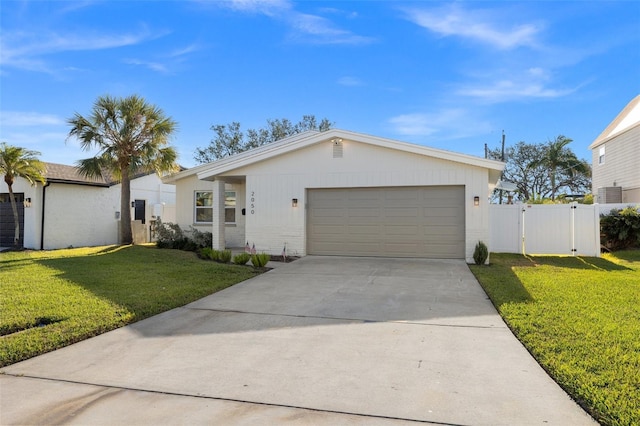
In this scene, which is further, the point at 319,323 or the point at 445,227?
the point at 445,227

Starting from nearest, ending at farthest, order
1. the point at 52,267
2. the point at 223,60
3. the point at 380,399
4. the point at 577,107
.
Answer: the point at 380,399 → the point at 52,267 → the point at 223,60 → the point at 577,107

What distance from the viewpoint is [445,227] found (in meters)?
11.2

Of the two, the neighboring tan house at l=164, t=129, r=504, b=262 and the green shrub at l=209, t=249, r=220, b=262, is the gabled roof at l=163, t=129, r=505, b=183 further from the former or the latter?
the green shrub at l=209, t=249, r=220, b=262

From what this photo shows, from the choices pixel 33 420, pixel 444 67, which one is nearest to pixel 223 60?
pixel 444 67

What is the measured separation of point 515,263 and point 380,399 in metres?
9.13

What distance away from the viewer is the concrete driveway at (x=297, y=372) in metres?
2.82

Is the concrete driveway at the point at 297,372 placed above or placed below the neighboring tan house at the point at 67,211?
below

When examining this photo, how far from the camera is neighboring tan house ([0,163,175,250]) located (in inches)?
589

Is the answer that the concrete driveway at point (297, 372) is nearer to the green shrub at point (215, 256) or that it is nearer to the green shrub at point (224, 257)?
the green shrub at point (224, 257)

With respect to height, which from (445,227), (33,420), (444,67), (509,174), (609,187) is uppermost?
(444,67)

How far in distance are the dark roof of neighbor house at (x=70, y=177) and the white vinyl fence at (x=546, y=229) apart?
14.4m

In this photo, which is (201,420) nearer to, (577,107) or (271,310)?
(271,310)

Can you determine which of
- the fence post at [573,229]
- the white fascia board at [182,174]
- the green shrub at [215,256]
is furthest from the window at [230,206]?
the fence post at [573,229]

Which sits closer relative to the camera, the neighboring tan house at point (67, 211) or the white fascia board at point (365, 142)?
the white fascia board at point (365, 142)
